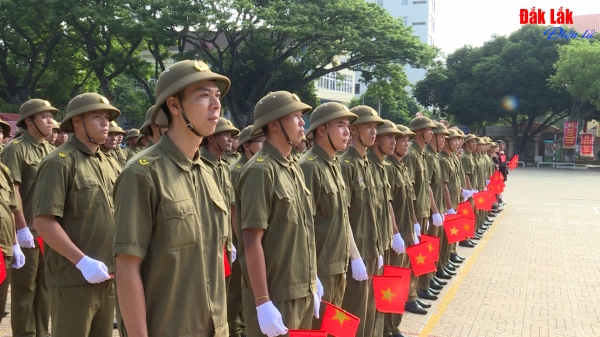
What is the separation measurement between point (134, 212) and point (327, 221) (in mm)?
2086

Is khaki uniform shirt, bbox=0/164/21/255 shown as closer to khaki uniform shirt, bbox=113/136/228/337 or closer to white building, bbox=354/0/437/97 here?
khaki uniform shirt, bbox=113/136/228/337

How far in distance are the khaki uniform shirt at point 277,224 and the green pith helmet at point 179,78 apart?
1.02 metres

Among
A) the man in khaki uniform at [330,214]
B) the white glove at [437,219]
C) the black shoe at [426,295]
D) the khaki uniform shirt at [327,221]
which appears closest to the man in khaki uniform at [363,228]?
the man in khaki uniform at [330,214]

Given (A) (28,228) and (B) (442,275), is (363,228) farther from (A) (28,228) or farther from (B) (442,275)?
(B) (442,275)

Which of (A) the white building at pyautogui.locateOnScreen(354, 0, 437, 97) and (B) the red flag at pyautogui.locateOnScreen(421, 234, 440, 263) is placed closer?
(B) the red flag at pyautogui.locateOnScreen(421, 234, 440, 263)

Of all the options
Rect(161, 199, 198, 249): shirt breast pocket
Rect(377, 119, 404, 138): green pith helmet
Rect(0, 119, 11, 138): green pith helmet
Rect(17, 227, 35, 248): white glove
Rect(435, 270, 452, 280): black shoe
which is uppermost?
Rect(377, 119, 404, 138): green pith helmet

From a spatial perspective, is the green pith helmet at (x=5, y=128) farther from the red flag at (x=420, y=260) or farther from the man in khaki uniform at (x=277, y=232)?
the red flag at (x=420, y=260)

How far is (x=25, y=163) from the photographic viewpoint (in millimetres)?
5680

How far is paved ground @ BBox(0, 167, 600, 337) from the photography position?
666 cm

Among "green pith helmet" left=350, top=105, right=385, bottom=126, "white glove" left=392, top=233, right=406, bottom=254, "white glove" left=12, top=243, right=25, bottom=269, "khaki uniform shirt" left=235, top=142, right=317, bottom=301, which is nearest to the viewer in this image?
"khaki uniform shirt" left=235, top=142, right=317, bottom=301

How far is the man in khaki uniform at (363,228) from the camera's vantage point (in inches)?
191

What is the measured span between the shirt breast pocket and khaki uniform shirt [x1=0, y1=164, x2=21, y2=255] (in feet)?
9.34

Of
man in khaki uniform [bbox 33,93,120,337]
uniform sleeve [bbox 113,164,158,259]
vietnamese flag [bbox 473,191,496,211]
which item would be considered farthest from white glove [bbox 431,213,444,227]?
uniform sleeve [bbox 113,164,158,259]

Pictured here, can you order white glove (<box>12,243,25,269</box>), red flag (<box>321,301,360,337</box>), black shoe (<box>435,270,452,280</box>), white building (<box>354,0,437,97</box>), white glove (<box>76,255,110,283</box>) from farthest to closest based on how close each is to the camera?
white building (<box>354,0,437,97</box>) < black shoe (<box>435,270,452,280</box>) < white glove (<box>12,243,25,269</box>) < red flag (<box>321,301,360,337</box>) < white glove (<box>76,255,110,283</box>)
